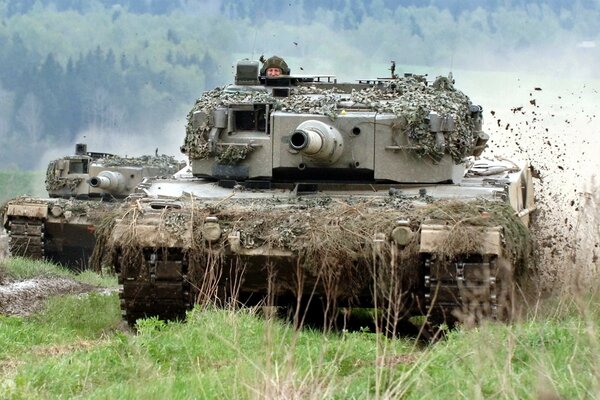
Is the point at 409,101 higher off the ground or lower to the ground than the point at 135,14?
lower

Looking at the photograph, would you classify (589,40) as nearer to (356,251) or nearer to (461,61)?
(461,61)

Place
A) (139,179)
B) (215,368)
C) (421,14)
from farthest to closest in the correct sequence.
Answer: (421,14)
(139,179)
(215,368)

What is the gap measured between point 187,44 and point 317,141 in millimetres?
23743

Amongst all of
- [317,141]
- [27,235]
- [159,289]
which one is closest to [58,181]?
[27,235]

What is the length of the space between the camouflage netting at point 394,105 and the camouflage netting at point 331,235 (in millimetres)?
1258

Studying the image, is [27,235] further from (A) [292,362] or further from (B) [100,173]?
(A) [292,362]

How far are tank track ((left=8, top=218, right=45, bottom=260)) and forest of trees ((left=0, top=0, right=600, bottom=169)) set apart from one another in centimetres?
850

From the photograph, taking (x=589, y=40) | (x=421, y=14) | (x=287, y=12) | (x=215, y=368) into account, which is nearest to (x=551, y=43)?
(x=589, y=40)

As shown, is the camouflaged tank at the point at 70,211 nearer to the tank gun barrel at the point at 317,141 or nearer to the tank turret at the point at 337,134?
the tank turret at the point at 337,134

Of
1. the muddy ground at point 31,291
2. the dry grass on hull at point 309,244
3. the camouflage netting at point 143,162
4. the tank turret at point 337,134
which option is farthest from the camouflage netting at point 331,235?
the camouflage netting at point 143,162

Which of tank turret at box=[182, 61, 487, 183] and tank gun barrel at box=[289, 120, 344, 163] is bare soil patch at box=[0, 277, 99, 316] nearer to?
tank turret at box=[182, 61, 487, 183]

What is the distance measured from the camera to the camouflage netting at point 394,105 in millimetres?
13039

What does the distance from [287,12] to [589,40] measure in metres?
7.10

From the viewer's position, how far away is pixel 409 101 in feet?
44.0
